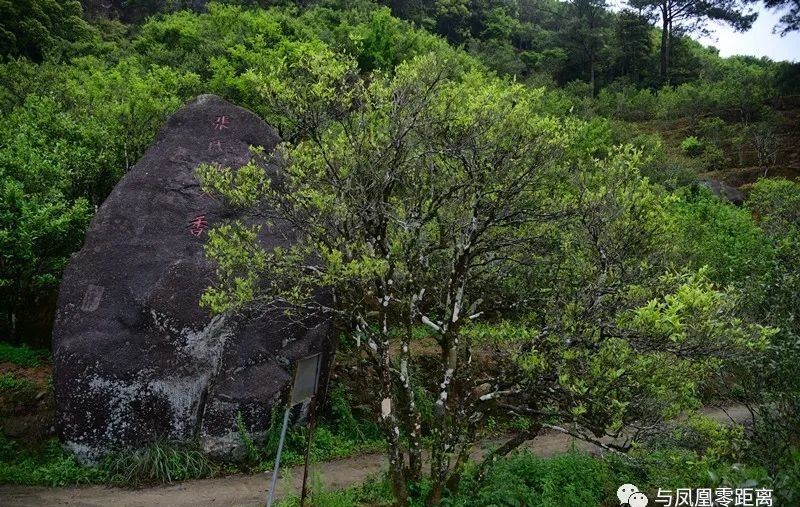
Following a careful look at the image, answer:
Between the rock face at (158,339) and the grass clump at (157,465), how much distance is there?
238 mm

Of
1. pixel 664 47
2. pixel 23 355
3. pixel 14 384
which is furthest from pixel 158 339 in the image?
pixel 664 47

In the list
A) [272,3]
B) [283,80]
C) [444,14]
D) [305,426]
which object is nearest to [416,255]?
[283,80]

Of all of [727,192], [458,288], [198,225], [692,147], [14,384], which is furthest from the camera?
[692,147]

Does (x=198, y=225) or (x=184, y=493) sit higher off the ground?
(x=198, y=225)

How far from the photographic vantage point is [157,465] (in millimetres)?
11289

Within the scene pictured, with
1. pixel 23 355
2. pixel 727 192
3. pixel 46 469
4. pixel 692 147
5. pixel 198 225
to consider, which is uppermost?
pixel 692 147

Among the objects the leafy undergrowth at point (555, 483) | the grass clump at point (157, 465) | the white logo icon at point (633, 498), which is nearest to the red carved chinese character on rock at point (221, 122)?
the grass clump at point (157, 465)

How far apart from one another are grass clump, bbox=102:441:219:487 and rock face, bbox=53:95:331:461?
9.4 inches

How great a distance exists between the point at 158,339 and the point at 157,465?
259 centimetres

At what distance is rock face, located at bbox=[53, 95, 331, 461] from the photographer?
38.1 ft

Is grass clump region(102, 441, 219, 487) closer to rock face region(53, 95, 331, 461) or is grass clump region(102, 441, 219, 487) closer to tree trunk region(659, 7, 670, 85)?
rock face region(53, 95, 331, 461)

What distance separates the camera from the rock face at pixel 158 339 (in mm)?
11625

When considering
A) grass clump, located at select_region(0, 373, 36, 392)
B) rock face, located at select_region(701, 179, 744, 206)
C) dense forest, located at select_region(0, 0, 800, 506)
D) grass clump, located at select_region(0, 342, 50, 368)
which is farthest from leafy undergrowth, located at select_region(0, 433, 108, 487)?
rock face, located at select_region(701, 179, 744, 206)

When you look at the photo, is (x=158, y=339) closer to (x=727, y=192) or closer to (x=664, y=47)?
(x=727, y=192)
